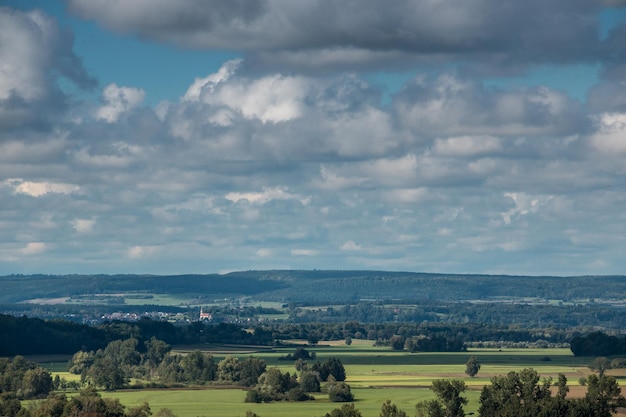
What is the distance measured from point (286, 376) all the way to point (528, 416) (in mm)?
64359

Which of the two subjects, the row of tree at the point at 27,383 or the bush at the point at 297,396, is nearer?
the bush at the point at 297,396

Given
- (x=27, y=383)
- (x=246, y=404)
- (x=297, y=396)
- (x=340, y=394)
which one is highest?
(x=27, y=383)

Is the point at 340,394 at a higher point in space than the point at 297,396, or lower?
higher

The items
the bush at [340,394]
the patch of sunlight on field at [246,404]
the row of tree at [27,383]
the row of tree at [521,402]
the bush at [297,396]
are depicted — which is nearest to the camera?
the row of tree at [521,402]

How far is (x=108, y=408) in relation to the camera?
13538 centimetres

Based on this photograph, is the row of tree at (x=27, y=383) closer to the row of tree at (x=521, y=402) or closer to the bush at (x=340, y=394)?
the bush at (x=340, y=394)

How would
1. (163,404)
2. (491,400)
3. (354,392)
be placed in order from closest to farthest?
1. (491,400)
2. (163,404)
3. (354,392)

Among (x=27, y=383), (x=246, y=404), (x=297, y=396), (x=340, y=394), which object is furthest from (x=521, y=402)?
(x=27, y=383)

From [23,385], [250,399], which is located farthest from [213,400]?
[23,385]

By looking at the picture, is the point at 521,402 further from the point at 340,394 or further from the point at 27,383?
the point at 27,383

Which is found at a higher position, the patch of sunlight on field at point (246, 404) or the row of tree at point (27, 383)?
the row of tree at point (27, 383)

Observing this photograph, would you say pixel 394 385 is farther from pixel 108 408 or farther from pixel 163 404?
pixel 108 408

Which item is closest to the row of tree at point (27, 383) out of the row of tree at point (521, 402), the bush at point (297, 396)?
the bush at point (297, 396)

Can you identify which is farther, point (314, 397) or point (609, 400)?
point (314, 397)
